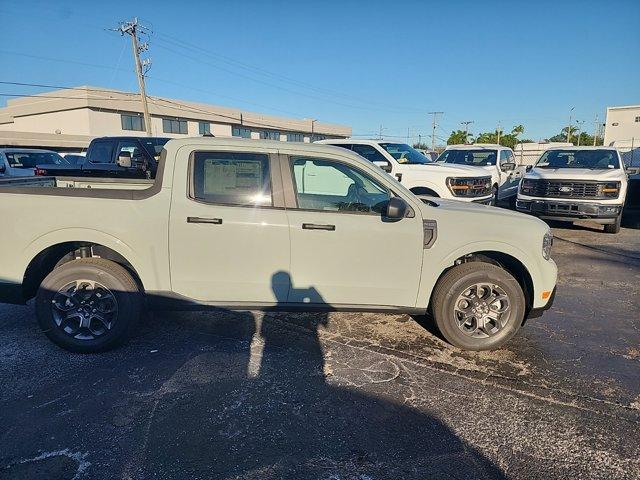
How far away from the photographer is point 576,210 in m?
9.04

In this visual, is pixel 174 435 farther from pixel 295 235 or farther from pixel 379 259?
pixel 379 259

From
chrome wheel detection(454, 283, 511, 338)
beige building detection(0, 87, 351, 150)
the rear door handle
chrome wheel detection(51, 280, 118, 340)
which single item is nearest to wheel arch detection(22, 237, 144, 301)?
chrome wheel detection(51, 280, 118, 340)

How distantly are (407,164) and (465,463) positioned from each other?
306 inches

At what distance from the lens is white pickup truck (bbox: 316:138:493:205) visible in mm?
9039

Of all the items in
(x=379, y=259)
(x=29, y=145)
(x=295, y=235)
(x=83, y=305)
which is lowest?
(x=83, y=305)

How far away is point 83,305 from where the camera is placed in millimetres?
3688

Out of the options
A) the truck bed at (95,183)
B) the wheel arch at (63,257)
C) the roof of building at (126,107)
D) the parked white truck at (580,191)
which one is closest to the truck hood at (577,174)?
the parked white truck at (580,191)

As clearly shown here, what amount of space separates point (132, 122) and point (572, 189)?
137ft

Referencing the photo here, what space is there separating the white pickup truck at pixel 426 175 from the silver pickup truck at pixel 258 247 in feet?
17.4

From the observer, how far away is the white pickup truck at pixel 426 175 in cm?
904

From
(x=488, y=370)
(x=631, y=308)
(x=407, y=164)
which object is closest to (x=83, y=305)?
(x=488, y=370)

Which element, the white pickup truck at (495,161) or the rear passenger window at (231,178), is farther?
the white pickup truck at (495,161)

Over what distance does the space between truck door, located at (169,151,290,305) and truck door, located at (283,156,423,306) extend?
16 cm

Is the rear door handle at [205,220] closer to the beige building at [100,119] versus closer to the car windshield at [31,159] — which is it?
the car windshield at [31,159]
